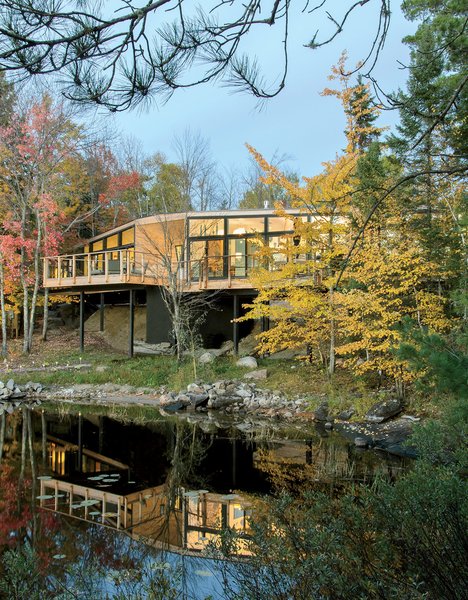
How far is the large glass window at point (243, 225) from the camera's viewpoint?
1895 cm

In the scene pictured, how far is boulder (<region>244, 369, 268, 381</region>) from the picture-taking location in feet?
47.2

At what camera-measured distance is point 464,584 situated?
8.45 ft

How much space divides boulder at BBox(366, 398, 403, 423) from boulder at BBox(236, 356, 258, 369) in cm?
484

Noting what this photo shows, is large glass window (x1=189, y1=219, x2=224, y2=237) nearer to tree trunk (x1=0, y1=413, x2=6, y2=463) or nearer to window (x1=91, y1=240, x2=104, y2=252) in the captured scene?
window (x1=91, y1=240, x2=104, y2=252)

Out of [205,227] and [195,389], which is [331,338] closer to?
[195,389]

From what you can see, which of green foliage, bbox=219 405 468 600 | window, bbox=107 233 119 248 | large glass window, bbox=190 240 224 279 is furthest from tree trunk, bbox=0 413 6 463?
window, bbox=107 233 119 248

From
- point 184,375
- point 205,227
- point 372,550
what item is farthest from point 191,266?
point 372,550

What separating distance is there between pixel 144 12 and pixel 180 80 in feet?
1.95

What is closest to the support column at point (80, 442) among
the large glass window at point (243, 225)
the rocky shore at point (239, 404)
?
the rocky shore at point (239, 404)

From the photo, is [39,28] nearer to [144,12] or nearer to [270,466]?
[144,12]

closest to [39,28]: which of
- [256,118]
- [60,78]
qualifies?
[60,78]

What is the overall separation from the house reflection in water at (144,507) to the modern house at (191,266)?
9624 millimetres

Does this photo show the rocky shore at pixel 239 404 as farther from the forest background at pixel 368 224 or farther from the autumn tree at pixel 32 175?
the autumn tree at pixel 32 175

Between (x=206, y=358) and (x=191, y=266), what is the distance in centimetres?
372
